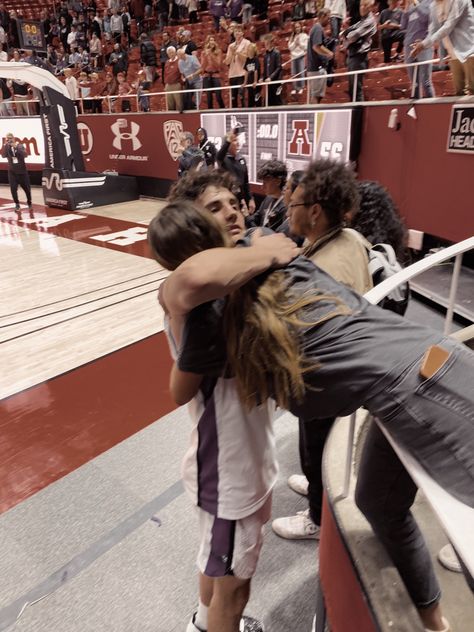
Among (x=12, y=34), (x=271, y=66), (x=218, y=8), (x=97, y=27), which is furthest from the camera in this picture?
(x=12, y=34)

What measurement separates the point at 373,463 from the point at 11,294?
5096 mm

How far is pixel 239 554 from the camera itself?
1.29 metres

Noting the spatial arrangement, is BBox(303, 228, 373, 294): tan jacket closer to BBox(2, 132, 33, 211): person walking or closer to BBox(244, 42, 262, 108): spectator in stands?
BBox(244, 42, 262, 108): spectator in stands

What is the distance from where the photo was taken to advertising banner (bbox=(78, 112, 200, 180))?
10.4 metres

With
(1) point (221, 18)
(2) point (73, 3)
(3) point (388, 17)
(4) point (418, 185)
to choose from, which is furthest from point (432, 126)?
(2) point (73, 3)

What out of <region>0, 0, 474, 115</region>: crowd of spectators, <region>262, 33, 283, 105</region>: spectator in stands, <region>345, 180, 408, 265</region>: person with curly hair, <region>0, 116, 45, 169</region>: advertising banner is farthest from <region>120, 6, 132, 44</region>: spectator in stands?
<region>345, 180, 408, 265</region>: person with curly hair

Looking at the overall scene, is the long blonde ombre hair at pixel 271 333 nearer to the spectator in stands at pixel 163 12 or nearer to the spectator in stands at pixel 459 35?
the spectator in stands at pixel 459 35

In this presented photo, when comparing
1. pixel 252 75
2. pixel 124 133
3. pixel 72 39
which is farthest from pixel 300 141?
pixel 72 39

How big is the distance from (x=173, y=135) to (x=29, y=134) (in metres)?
5.59

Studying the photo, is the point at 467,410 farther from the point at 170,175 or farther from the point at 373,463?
the point at 170,175

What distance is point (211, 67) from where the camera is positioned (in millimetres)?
9664

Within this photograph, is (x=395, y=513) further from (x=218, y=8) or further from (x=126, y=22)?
(x=126, y=22)

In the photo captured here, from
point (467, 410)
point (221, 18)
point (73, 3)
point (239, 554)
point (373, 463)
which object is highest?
point (73, 3)

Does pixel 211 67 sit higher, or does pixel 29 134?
pixel 211 67
